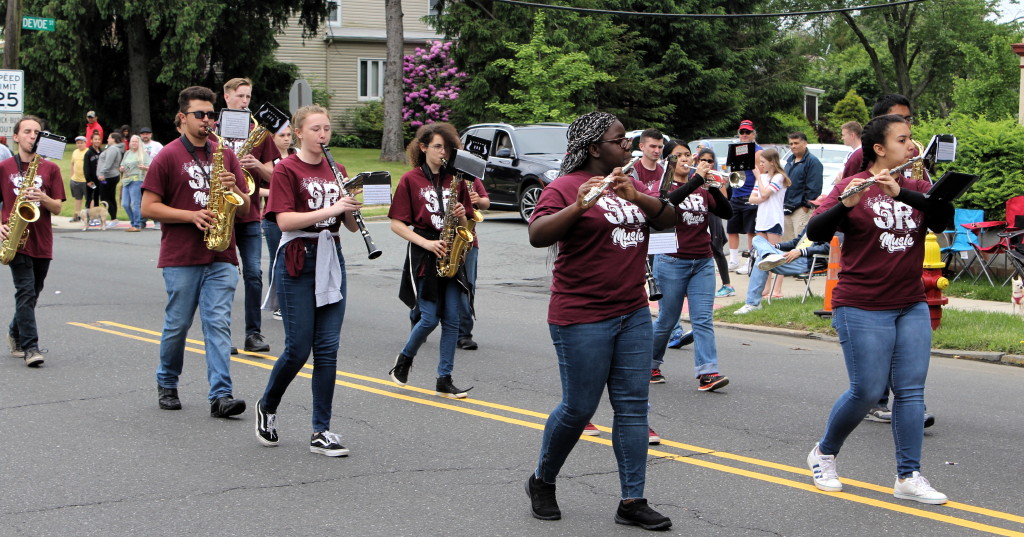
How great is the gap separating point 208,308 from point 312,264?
1.29 m

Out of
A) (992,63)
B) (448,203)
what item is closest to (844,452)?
(448,203)

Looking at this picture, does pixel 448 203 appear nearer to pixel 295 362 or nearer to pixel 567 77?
pixel 295 362

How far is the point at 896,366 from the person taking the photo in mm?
5418

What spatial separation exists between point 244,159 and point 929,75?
50.6m

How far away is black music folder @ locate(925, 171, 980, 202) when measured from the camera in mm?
5223

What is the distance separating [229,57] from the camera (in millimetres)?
36906

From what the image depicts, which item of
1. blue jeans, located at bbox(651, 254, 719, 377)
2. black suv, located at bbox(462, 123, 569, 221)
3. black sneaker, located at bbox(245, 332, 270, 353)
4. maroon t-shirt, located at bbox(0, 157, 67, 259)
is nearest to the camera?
blue jeans, located at bbox(651, 254, 719, 377)

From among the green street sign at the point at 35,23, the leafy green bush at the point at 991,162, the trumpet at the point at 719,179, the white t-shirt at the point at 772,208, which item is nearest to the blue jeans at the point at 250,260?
the trumpet at the point at 719,179

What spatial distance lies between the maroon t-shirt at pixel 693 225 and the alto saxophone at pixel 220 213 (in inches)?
119

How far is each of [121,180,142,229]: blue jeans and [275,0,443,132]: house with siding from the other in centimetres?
2468

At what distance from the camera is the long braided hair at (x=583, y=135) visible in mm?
4828

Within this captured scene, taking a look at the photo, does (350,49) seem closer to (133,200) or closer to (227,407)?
(133,200)

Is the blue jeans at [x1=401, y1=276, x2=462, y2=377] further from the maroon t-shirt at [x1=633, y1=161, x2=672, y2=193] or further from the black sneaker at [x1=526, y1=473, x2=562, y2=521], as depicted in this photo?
the black sneaker at [x1=526, y1=473, x2=562, y2=521]

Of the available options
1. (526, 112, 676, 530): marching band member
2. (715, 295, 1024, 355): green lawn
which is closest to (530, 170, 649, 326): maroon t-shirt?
(526, 112, 676, 530): marching band member
